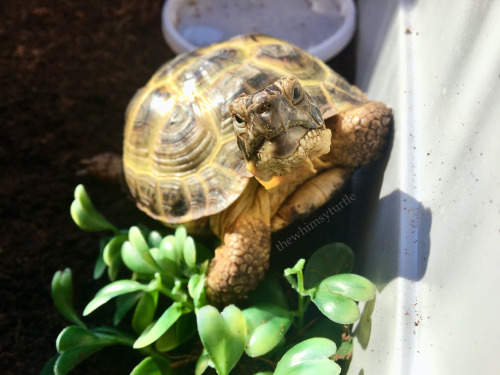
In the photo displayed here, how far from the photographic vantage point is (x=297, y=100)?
37.6 inches

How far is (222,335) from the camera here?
1042 mm

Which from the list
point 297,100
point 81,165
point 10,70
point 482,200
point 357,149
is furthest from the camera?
point 10,70

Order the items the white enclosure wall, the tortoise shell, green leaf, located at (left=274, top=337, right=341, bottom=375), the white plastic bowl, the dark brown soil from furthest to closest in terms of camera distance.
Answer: the white plastic bowl
the dark brown soil
the tortoise shell
green leaf, located at (left=274, top=337, right=341, bottom=375)
the white enclosure wall

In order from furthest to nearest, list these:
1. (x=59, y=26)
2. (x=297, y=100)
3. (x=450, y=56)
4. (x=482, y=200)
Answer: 1. (x=59, y=26)
2. (x=450, y=56)
3. (x=297, y=100)
4. (x=482, y=200)

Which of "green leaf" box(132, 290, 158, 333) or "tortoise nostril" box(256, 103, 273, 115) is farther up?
"tortoise nostril" box(256, 103, 273, 115)

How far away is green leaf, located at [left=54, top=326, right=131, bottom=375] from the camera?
49.4 inches

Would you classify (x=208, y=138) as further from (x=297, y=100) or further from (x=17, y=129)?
(x=17, y=129)

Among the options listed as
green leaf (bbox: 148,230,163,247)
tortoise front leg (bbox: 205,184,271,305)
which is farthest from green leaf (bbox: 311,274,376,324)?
green leaf (bbox: 148,230,163,247)

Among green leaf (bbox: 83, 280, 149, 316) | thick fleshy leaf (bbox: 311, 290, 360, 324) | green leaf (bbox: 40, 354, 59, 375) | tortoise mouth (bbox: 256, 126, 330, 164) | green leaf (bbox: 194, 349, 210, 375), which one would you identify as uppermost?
tortoise mouth (bbox: 256, 126, 330, 164)

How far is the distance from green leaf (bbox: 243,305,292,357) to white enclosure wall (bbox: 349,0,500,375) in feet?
0.66

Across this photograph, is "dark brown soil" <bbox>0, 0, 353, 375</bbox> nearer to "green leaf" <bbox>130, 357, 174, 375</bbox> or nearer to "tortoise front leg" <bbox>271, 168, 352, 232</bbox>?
"green leaf" <bbox>130, 357, 174, 375</bbox>

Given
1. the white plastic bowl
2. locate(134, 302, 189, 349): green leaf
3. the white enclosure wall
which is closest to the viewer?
the white enclosure wall

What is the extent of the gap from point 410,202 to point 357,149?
30 cm

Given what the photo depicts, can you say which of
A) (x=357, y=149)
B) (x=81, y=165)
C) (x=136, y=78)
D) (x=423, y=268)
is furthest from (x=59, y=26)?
(x=423, y=268)
